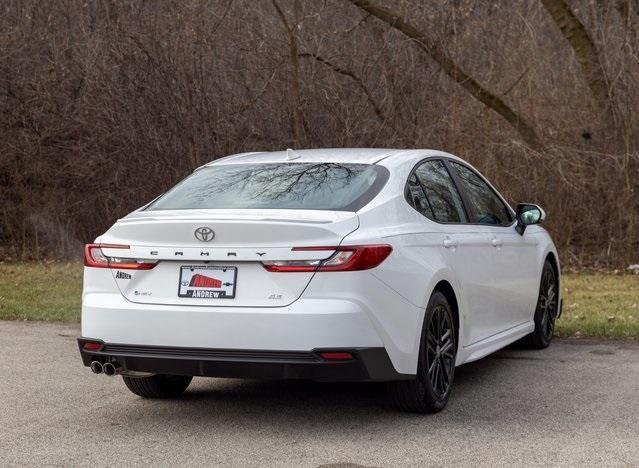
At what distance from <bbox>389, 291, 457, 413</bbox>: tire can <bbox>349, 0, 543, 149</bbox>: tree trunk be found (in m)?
11.5

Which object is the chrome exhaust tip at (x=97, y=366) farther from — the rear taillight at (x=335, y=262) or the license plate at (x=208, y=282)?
the rear taillight at (x=335, y=262)

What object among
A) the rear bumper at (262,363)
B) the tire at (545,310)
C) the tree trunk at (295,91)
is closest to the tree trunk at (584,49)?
the tree trunk at (295,91)

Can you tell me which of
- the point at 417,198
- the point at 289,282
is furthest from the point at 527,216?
the point at 289,282

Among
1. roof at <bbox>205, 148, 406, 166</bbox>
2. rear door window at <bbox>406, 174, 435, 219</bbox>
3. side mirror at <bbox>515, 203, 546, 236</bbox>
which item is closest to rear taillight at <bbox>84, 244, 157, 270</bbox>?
roof at <bbox>205, 148, 406, 166</bbox>

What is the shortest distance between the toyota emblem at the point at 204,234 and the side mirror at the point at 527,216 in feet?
11.2

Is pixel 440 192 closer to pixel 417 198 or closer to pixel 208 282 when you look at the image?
pixel 417 198

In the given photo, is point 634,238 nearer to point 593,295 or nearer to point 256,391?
point 593,295

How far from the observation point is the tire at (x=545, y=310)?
383 inches

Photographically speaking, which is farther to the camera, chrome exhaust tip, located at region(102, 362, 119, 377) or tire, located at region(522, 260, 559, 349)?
tire, located at region(522, 260, 559, 349)

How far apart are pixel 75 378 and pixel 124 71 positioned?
11859 mm

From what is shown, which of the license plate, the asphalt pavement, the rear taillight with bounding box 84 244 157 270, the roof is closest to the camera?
the asphalt pavement

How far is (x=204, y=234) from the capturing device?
254 inches

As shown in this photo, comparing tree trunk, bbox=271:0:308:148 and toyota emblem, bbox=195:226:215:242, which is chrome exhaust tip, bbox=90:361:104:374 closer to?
toyota emblem, bbox=195:226:215:242

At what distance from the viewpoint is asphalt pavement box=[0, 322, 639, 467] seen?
5969 millimetres
